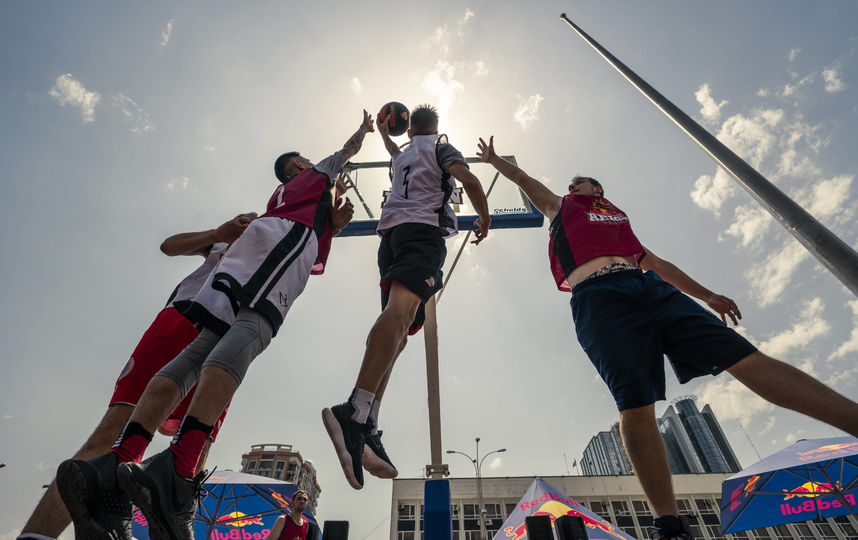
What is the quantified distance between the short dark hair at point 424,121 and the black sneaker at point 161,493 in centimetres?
319

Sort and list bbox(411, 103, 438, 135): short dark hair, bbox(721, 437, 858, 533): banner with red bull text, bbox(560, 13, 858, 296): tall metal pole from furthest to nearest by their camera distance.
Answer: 1. bbox(721, 437, 858, 533): banner with red bull text
2. bbox(411, 103, 438, 135): short dark hair
3. bbox(560, 13, 858, 296): tall metal pole

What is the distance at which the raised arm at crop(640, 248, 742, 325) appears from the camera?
3031 millimetres

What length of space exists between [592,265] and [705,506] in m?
59.2

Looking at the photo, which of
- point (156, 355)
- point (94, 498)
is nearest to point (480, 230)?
point (156, 355)

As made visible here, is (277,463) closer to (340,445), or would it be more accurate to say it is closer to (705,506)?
(705,506)

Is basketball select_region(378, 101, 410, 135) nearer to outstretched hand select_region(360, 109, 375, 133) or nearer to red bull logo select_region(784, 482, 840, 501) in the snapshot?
outstretched hand select_region(360, 109, 375, 133)

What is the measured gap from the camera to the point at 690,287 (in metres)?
3.26

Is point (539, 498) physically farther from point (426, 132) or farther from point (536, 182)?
point (426, 132)

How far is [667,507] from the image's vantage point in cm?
201

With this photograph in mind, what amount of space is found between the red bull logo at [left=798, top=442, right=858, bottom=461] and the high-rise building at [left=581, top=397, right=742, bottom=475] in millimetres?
66730

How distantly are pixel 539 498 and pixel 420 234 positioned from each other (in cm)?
625

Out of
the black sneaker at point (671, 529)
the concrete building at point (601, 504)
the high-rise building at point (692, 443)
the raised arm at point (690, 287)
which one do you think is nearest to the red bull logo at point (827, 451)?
the raised arm at point (690, 287)

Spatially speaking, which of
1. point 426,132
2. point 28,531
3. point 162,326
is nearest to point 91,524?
point 28,531

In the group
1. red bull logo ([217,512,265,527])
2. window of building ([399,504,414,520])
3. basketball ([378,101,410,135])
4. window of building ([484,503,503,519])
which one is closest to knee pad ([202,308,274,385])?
basketball ([378,101,410,135])
